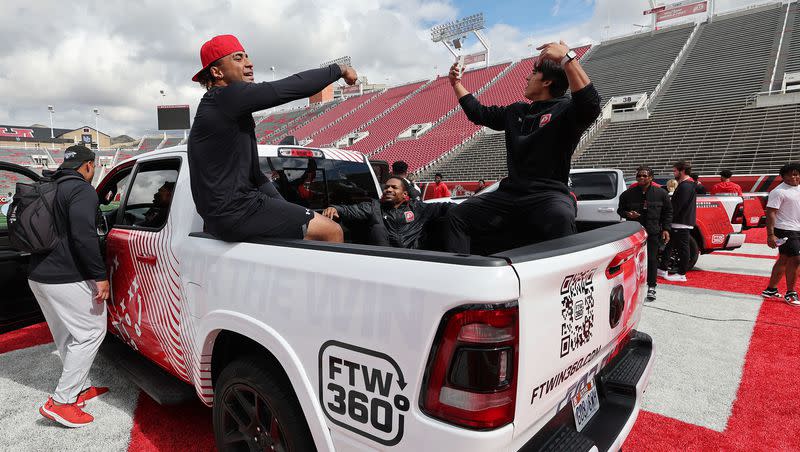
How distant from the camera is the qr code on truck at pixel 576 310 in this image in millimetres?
1409

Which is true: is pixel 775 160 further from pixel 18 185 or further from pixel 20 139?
pixel 20 139

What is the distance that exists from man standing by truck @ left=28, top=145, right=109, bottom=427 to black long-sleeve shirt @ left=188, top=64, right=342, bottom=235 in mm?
1109

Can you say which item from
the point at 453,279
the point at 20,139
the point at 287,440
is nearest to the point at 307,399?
the point at 287,440

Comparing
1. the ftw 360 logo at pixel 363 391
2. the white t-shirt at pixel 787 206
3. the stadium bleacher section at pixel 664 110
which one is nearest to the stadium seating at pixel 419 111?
the stadium bleacher section at pixel 664 110

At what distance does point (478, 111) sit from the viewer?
2.87 meters

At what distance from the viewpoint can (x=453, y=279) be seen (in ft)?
3.95

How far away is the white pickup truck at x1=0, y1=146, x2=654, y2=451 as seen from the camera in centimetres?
121

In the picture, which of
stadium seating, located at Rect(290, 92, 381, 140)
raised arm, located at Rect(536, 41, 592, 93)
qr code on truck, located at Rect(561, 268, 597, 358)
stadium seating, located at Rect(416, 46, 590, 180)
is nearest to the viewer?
qr code on truck, located at Rect(561, 268, 597, 358)

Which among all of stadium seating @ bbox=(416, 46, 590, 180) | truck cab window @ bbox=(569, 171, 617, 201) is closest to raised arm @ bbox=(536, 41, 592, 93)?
truck cab window @ bbox=(569, 171, 617, 201)

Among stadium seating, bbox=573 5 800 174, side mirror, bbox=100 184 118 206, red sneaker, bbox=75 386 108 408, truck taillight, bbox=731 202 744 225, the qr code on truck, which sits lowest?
red sneaker, bbox=75 386 108 408

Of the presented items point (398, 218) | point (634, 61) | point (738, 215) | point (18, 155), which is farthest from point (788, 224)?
point (18, 155)

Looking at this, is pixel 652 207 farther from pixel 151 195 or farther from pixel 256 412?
pixel 151 195

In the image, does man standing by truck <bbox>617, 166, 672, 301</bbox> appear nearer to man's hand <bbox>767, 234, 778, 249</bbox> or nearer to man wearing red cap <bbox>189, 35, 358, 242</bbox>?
man's hand <bbox>767, 234, 778, 249</bbox>

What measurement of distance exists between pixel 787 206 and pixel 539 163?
4.57 meters
